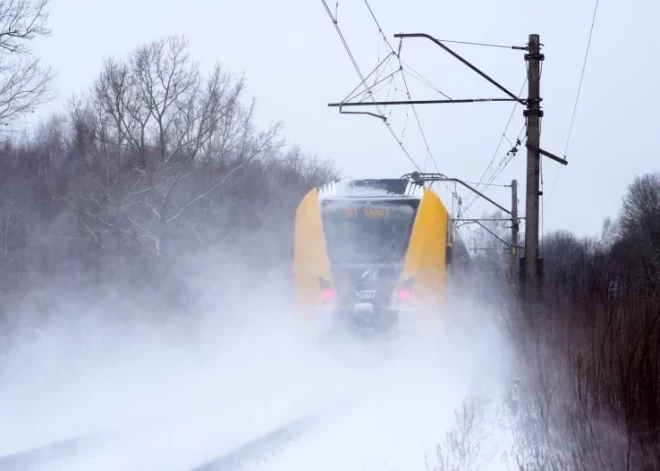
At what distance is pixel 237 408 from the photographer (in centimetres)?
1011

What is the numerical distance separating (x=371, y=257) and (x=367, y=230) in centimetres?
45

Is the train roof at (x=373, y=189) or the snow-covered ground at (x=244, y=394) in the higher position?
the train roof at (x=373, y=189)

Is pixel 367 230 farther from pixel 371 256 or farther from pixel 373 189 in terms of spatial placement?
pixel 373 189

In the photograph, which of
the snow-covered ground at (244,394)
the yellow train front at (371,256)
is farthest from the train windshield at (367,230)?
the snow-covered ground at (244,394)

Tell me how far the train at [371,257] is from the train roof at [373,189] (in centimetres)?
2

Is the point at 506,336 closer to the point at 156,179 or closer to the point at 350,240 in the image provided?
the point at 350,240

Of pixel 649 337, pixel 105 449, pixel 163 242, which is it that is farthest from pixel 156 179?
pixel 649 337

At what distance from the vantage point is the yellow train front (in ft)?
38.9

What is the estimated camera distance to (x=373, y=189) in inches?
504

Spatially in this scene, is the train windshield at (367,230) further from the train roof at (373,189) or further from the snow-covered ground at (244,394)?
the snow-covered ground at (244,394)

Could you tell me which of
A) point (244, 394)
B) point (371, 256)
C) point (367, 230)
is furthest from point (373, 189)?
point (244, 394)

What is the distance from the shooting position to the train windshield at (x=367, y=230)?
12.2 metres

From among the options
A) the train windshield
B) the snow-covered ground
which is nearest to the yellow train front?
the train windshield

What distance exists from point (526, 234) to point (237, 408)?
6.70 m
